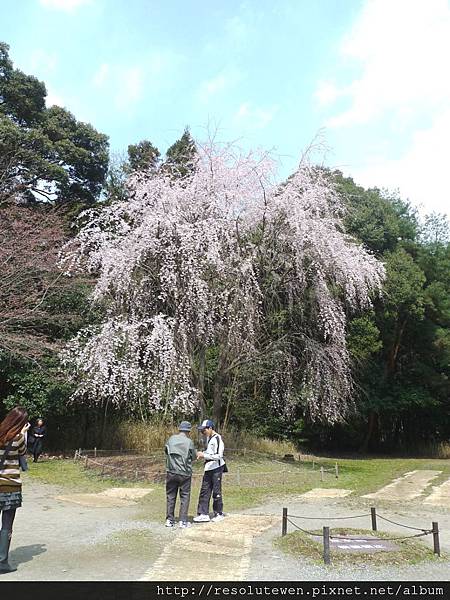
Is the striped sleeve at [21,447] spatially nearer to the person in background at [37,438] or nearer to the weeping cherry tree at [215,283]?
the weeping cherry tree at [215,283]

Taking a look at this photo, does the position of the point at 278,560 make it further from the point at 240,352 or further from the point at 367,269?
the point at 367,269

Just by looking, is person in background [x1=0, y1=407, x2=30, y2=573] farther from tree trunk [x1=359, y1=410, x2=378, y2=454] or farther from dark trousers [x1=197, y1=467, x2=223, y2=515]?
tree trunk [x1=359, y1=410, x2=378, y2=454]

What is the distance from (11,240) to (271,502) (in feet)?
39.1

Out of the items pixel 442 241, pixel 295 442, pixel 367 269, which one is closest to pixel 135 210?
pixel 367 269

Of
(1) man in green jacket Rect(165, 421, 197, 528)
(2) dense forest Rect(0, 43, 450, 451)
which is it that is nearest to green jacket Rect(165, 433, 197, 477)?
(1) man in green jacket Rect(165, 421, 197, 528)

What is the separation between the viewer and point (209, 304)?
1269 cm

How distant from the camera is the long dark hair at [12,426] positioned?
5.28 m

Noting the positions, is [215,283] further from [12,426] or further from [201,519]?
[12,426]

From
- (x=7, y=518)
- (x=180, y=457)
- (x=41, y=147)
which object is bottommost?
(x=7, y=518)

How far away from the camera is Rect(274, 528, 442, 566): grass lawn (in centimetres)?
544

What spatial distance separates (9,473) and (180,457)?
2.51m

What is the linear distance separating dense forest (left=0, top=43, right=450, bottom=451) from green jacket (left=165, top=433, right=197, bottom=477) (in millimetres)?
4397

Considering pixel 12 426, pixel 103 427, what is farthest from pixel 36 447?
pixel 12 426

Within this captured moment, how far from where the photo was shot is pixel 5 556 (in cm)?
508
